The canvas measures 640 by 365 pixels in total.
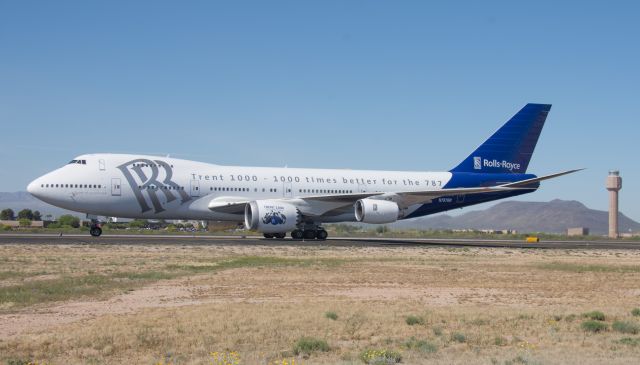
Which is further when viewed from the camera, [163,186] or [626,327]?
[163,186]

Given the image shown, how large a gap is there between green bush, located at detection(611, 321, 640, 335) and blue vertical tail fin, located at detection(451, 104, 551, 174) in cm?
3396

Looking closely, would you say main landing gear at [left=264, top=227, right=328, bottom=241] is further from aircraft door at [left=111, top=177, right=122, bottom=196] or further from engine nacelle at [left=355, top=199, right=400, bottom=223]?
aircraft door at [left=111, top=177, right=122, bottom=196]

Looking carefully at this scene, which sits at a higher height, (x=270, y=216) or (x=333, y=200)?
(x=333, y=200)

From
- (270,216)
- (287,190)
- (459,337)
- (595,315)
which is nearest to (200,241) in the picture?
(270,216)

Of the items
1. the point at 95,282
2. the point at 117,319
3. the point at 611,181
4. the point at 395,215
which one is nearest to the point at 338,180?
the point at 395,215

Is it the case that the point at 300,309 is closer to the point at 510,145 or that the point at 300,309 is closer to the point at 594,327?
the point at 594,327

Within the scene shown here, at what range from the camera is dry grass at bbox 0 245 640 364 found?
10.8 metres

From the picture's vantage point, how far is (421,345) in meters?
11.1

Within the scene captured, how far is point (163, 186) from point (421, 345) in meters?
29.3

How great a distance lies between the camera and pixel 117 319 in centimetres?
1294

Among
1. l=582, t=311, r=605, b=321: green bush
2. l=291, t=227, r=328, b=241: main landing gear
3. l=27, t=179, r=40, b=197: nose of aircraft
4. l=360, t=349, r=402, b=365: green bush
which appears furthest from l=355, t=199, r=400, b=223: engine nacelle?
l=360, t=349, r=402, b=365: green bush

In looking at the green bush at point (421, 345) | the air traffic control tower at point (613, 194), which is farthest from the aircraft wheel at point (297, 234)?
the air traffic control tower at point (613, 194)

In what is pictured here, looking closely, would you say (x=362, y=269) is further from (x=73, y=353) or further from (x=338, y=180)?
(x=338, y=180)

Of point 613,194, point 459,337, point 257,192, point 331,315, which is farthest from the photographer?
point 613,194
